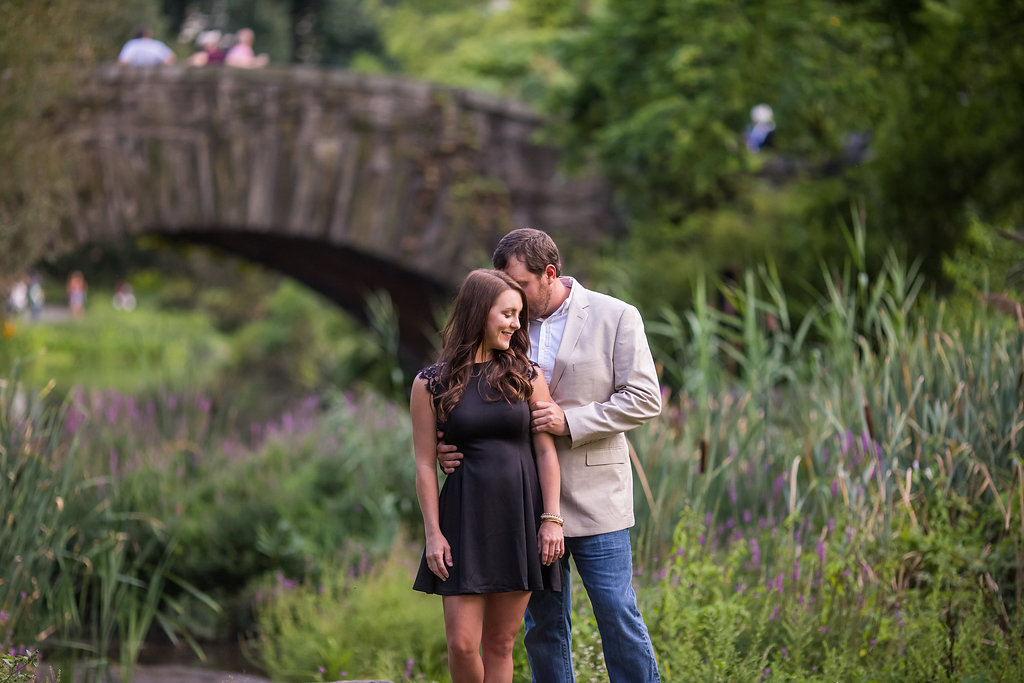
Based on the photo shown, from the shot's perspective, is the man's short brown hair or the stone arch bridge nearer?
the man's short brown hair

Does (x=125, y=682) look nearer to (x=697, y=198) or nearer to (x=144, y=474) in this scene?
(x=144, y=474)

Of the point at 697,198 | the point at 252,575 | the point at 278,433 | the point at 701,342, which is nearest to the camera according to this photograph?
the point at 701,342

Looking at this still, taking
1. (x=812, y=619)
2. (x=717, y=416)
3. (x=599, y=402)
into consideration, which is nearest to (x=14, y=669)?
(x=599, y=402)

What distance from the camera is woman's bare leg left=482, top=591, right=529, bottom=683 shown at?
2.77 meters

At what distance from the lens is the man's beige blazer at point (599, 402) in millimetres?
2834

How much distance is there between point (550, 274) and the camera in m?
2.90

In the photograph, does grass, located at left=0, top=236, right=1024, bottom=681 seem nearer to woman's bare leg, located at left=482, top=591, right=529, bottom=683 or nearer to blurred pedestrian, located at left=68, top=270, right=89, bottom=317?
woman's bare leg, located at left=482, top=591, right=529, bottom=683

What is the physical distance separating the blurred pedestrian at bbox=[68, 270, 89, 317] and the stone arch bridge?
1935 cm

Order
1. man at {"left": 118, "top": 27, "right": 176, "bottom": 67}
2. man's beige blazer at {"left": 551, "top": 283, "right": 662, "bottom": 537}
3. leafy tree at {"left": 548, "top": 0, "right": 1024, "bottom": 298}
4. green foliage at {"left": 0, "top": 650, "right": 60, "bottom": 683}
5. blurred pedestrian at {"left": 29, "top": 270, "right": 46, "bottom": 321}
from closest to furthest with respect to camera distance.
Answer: green foliage at {"left": 0, "top": 650, "right": 60, "bottom": 683}, man's beige blazer at {"left": 551, "top": 283, "right": 662, "bottom": 537}, leafy tree at {"left": 548, "top": 0, "right": 1024, "bottom": 298}, blurred pedestrian at {"left": 29, "top": 270, "right": 46, "bottom": 321}, man at {"left": 118, "top": 27, "right": 176, "bottom": 67}

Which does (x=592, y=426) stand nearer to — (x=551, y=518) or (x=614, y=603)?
(x=551, y=518)

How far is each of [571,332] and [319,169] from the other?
7.25 m

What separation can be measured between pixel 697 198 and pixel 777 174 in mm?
973

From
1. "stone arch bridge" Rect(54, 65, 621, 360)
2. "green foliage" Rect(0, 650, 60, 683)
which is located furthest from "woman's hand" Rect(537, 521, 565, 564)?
"stone arch bridge" Rect(54, 65, 621, 360)

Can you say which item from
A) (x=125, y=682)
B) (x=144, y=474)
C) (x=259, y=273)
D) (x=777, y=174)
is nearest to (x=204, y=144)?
(x=144, y=474)
